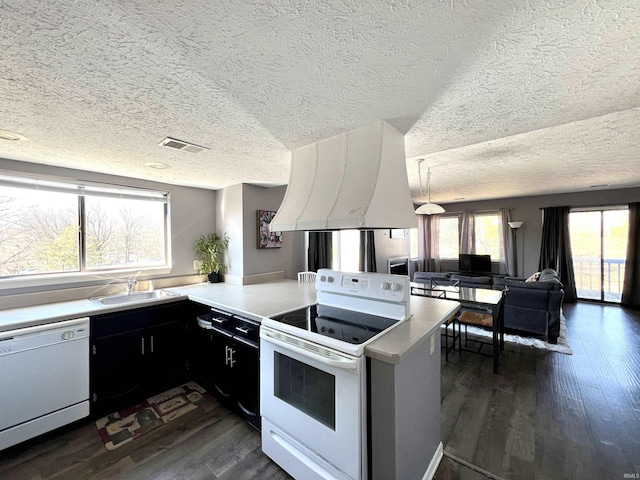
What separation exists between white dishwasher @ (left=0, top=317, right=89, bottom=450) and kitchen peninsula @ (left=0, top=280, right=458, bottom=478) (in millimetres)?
111

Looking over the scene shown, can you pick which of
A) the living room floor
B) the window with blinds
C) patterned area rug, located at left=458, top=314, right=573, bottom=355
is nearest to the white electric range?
the living room floor

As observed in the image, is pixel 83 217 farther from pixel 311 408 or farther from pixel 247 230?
pixel 311 408

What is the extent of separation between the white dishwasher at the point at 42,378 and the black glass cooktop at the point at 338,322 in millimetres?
1660

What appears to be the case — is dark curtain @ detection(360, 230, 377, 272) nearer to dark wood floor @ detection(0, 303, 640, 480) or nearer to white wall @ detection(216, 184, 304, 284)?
white wall @ detection(216, 184, 304, 284)

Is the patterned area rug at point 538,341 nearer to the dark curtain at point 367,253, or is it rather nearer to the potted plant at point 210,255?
the dark curtain at point 367,253

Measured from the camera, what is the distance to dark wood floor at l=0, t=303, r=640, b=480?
1.69 metres

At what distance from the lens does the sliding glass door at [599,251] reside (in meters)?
5.52

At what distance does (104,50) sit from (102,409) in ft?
8.70

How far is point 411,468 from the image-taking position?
4.64 feet

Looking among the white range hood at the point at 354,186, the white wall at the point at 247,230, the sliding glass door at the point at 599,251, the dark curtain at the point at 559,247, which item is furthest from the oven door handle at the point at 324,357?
the sliding glass door at the point at 599,251

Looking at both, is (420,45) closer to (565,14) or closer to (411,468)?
(565,14)

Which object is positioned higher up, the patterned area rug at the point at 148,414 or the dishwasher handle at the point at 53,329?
the dishwasher handle at the point at 53,329

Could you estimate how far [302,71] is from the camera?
113 cm

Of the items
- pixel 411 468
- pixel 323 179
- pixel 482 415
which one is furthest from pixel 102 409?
pixel 482 415
